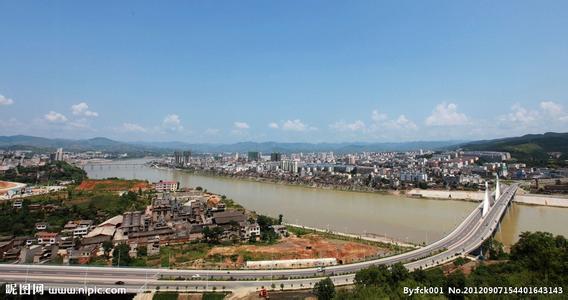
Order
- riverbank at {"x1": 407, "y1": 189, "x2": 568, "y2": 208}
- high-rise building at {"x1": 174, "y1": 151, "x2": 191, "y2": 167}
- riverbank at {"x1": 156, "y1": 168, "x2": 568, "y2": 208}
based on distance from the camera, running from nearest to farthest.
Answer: riverbank at {"x1": 407, "y1": 189, "x2": 568, "y2": 208} → riverbank at {"x1": 156, "y1": 168, "x2": 568, "y2": 208} → high-rise building at {"x1": 174, "y1": 151, "x2": 191, "y2": 167}

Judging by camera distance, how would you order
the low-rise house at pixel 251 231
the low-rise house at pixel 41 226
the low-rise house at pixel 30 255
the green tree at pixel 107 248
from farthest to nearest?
the low-rise house at pixel 41 226 → the low-rise house at pixel 251 231 → the green tree at pixel 107 248 → the low-rise house at pixel 30 255

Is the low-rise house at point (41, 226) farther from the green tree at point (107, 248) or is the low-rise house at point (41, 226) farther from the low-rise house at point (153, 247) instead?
the low-rise house at point (153, 247)

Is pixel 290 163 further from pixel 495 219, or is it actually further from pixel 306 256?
pixel 306 256

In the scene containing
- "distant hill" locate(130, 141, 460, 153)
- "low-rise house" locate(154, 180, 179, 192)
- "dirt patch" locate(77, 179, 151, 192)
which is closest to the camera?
"dirt patch" locate(77, 179, 151, 192)

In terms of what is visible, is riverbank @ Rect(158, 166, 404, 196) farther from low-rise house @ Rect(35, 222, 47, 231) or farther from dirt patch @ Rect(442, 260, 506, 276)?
low-rise house @ Rect(35, 222, 47, 231)

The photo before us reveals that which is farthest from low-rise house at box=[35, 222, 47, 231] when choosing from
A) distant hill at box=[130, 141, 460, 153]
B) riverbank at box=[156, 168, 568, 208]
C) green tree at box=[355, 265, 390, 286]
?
distant hill at box=[130, 141, 460, 153]

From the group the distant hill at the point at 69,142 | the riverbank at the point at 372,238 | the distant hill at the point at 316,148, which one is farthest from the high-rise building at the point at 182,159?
the distant hill at the point at 316,148

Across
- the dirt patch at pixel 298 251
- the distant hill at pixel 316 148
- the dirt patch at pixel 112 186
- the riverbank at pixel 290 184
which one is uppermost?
the distant hill at pixel 316 148
